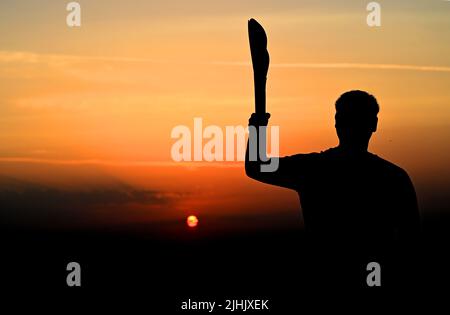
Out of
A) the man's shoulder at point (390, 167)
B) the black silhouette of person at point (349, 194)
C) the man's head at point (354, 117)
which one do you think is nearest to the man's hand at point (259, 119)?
the black silhouette of person at point (349, 194)

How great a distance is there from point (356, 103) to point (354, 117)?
0.09 meters

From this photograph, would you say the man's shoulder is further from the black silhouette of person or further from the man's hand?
the man's hand

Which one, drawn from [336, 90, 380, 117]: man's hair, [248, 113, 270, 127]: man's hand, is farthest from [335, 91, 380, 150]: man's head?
[248, 113, 270, 127]: man's hand

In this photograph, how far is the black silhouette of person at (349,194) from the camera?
21.1 ft

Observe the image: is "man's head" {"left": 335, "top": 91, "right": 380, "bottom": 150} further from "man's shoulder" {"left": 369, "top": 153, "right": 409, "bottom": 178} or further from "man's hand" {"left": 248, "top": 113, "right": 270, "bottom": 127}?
"man's hand" {"left": 248, "top": 113, "right": 270, "bottom": 127}

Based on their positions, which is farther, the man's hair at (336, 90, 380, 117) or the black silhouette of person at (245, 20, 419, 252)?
the man's hair at (336, 90, 380, 117)

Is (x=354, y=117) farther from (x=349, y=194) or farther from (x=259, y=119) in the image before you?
(x=259, y=119)

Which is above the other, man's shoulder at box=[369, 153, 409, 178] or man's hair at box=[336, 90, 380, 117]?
man's hair at box=[336, 90, 380, 117]

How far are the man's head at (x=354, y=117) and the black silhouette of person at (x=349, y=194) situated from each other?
4 cm

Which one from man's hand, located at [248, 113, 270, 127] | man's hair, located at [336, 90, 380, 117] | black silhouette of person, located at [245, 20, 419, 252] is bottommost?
black silhouette of person, located at [245, 20, 419, 252]

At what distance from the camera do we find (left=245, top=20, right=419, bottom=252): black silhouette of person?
6434mm

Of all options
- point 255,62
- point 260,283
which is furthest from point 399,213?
point 260,283

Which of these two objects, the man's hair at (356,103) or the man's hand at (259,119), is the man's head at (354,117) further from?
the man's hand at (259,119)

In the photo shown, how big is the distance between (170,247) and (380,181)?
23059 mm
